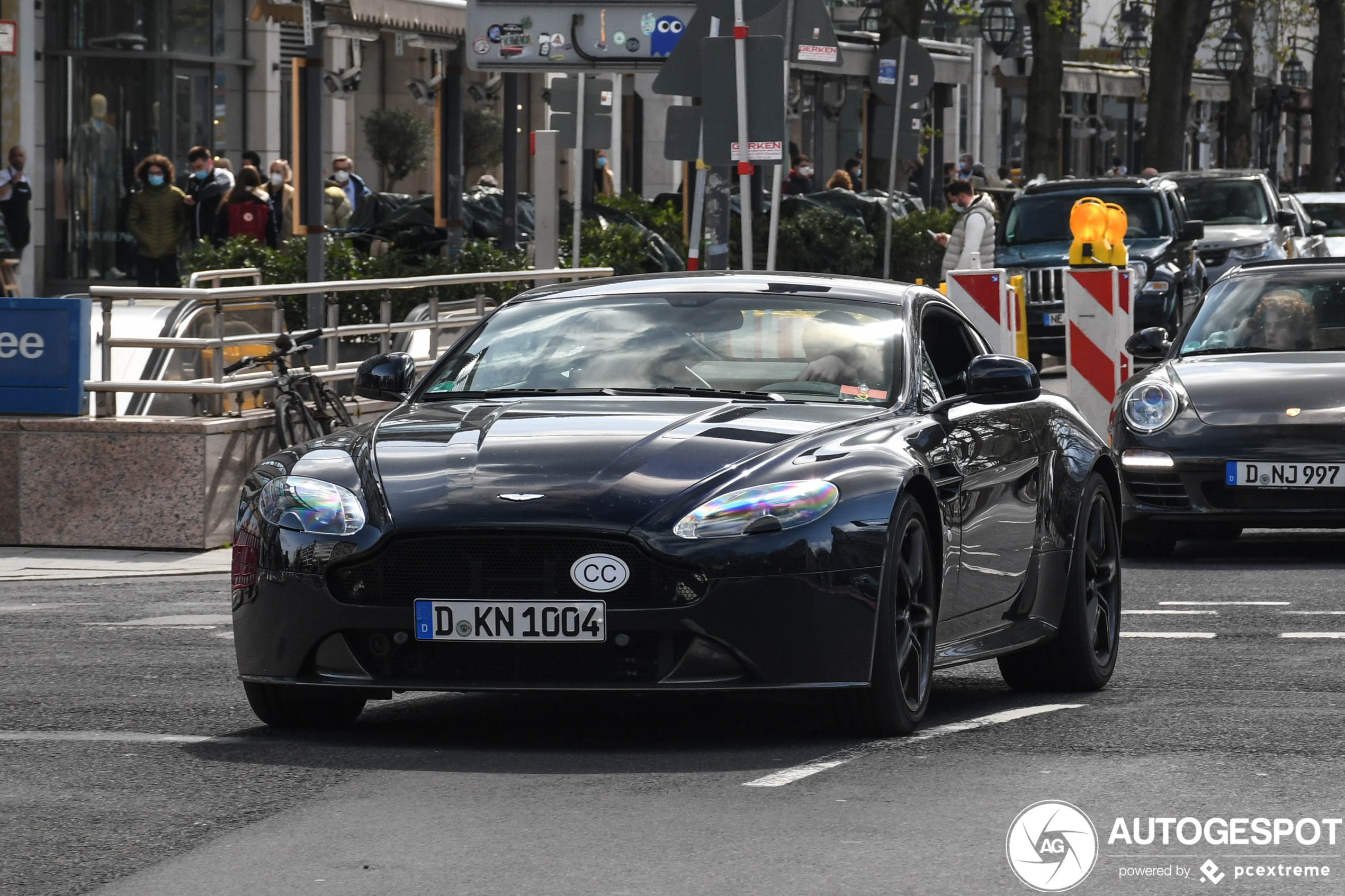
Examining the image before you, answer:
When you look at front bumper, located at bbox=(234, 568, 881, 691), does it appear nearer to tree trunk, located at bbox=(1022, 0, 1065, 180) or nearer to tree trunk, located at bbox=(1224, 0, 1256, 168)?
tree trunk, located at bbox=(1022, 0, 1065, 180)

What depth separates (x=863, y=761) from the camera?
6.73m

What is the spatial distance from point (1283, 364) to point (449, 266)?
356 inches

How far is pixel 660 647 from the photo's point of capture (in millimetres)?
6766

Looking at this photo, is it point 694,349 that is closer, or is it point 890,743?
point 890,743

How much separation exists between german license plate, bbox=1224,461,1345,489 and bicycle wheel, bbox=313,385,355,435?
16.6 ft

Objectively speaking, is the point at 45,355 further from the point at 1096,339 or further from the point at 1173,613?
the point at 1096,339

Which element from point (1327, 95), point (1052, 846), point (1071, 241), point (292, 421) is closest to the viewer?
point (1052, 846)

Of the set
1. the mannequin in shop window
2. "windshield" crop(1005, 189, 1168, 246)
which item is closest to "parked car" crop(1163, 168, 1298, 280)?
"windshield" crop(1005, 189, 1168, 246)

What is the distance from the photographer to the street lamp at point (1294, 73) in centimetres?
7269

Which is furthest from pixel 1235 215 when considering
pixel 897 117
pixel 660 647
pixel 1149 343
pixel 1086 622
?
pixel 660 647

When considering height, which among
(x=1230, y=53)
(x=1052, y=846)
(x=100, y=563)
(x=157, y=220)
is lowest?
(x=100, y=563)

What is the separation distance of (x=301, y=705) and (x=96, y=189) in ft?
90.1

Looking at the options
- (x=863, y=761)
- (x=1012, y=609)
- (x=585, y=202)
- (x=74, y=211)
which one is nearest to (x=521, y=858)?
(x=863, y=761)

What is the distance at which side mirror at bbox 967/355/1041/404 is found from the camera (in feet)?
26.1
